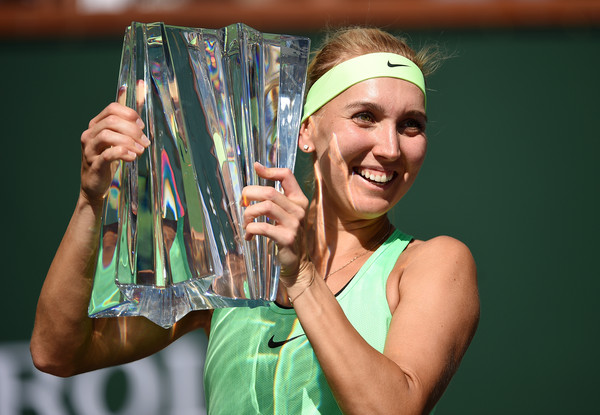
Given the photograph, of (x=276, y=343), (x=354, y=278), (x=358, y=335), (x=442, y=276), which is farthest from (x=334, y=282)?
(x=358, y=335)

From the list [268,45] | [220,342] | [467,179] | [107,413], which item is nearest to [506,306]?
[467,179]

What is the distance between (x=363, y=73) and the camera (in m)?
1.64

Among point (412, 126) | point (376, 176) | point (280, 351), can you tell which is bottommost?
point (280, 351)

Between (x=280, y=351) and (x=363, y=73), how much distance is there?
64 cm

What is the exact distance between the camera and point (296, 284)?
1.23 meters

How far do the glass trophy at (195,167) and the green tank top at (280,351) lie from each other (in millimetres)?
260

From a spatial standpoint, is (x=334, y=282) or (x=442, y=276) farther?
(x=334, y=282)

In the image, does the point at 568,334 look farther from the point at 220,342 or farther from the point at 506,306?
the point at 220,342

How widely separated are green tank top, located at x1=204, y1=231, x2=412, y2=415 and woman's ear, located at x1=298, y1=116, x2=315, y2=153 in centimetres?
30

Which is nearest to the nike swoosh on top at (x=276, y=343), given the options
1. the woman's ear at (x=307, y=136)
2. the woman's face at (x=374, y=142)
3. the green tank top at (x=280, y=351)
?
the green tank top at (x=280, y=351)

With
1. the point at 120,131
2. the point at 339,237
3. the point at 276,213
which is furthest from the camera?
the point at 339,237

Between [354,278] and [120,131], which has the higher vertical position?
[120,131]

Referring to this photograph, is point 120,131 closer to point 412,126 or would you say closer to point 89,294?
point 89,294

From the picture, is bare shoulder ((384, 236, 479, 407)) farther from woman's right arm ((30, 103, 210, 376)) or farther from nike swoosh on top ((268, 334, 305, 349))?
woman's right arm ((30, 103, 210, 376))
